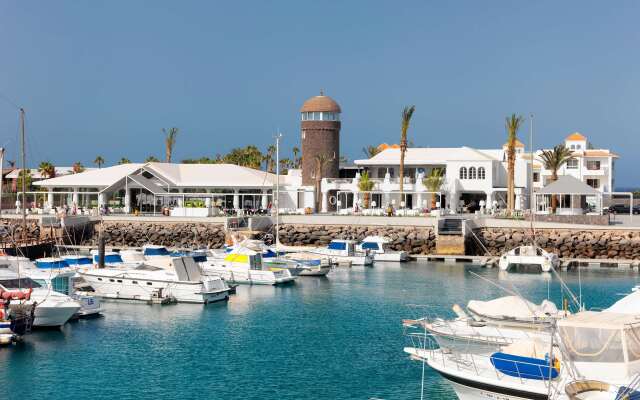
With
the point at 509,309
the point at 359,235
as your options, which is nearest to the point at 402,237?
the point at 359,235

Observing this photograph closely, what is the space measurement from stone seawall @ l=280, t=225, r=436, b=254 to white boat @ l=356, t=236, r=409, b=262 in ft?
9.31

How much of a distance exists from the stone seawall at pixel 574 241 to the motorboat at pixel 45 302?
41514 millimetres

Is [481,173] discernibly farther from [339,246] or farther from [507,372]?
[507,372]

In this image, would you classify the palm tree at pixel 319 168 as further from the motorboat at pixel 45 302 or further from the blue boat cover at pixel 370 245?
the motorboat at pixel 45 302

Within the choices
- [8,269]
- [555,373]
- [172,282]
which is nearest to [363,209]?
[172,282]

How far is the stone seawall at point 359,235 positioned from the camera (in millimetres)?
72062

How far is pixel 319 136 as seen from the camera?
305 ft

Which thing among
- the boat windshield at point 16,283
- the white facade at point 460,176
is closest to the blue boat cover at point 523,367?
the boat windshield at point 16,283

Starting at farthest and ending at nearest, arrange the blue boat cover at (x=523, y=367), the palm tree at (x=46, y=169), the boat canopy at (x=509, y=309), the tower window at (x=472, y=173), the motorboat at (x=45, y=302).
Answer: the palm tree at (x=46, y=169)
the tower window at (x=472, y=173)
the motorboat at (x=45, y=302)
the boat canopy at (x=509, y=309)
the blue boat cover at (x=523, y=367)

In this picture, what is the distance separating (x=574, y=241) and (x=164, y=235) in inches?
1385

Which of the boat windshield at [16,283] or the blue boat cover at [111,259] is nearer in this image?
the boat windshield at [16,283]

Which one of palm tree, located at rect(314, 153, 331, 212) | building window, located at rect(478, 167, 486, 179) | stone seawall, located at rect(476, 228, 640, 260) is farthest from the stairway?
palm tree, located at rect(314, 153, 331, 212)

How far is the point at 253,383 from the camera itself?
3027 centimetres

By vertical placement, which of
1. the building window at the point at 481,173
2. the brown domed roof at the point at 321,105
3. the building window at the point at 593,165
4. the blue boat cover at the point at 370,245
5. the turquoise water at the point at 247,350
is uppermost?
→ the brown domed roof at the point at 321,105
